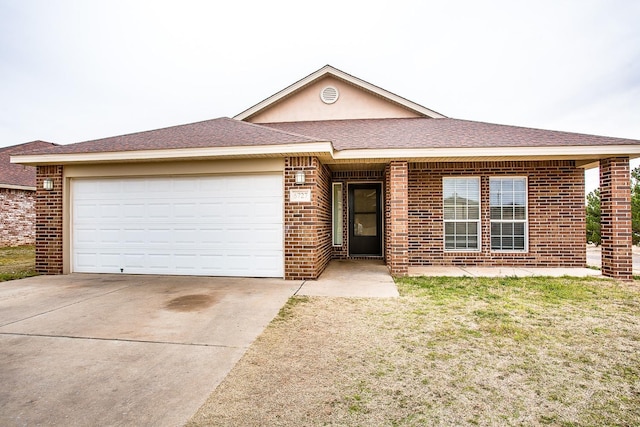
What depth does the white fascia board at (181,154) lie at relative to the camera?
6699mm

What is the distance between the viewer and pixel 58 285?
21.6ft

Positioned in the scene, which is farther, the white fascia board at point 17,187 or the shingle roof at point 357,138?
the white fascia board at point 17,187

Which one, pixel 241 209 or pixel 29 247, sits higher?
pixel 241 209

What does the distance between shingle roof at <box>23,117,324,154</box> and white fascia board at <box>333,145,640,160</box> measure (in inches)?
56.3

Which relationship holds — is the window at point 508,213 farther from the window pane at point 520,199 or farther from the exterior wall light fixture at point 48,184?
the exterior wall light fixture at point 48,184

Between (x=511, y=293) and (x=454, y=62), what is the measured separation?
16.9 m

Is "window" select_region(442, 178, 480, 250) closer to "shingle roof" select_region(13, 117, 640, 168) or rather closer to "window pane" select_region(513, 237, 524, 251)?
"window pane" select_region(513, 237, 524, 251)

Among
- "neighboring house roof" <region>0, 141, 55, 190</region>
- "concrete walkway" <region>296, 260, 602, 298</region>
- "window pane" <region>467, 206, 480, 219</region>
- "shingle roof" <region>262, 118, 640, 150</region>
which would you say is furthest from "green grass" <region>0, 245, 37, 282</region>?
"window pane" <region>467, 206, 480, 219</region>

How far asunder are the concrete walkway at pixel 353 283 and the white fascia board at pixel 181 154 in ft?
9.07

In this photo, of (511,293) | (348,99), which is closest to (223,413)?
(511,293)

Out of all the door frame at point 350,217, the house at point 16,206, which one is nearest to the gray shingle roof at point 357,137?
the door frame at point 350,217

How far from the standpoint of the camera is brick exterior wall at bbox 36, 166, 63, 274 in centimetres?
789

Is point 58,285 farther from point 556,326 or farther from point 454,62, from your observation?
point 454,62

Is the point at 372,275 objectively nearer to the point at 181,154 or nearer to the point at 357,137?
the point at 357,137
